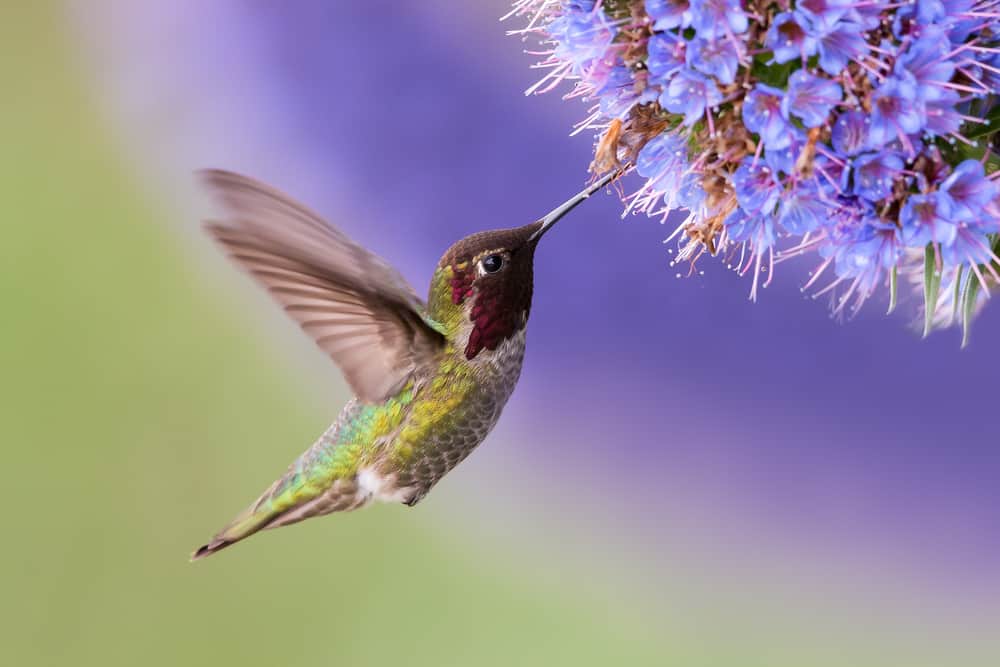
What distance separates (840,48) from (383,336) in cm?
77

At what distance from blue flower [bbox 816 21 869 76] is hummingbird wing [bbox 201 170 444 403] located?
2.17 ft

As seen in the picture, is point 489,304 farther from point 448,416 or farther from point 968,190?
point 968,190

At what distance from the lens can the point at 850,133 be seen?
109 cm

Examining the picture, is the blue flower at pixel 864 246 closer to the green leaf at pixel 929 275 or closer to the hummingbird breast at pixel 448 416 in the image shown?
the green leaf at pixel 929 275

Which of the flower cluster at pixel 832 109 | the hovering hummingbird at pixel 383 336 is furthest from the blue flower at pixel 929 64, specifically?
the hovering hummingbird at pixel 383 336

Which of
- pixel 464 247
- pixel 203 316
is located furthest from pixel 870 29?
pixel 203 316

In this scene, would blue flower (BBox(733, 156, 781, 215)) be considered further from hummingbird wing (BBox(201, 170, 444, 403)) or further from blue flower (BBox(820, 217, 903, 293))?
hummingbird wing (BBox(201, 170, 444, 403))

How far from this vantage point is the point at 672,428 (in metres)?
3.33

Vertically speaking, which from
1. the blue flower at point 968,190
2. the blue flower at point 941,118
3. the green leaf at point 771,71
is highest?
the blue flower at point 941,118

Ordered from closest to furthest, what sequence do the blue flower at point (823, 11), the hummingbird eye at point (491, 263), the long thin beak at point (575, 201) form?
the blue flower at point (823, 11) < the long thin beak at point (575, 201) < the hummingbird eye at point (491, 263)

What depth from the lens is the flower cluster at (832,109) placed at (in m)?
1.05

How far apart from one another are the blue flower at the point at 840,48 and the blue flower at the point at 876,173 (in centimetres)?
10

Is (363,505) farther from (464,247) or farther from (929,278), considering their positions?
(929,278)

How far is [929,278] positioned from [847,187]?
0.57ft
